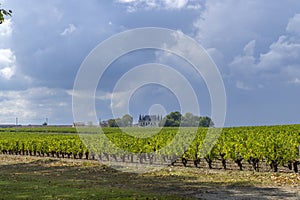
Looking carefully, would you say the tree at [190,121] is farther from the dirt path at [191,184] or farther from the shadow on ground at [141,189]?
the shadow on ground at [141,189]

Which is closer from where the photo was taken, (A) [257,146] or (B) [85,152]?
(A) [257,146]

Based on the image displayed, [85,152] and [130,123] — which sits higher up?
[130,123]

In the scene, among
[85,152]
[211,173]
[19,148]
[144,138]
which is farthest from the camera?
[19,148]

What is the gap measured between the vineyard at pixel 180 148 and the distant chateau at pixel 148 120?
81 centimetres

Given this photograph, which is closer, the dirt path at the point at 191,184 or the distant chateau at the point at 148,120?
the dirt path at the point at 191,184

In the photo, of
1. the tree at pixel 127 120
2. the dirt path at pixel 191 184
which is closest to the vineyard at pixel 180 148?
the dirt path at pixel 191 184

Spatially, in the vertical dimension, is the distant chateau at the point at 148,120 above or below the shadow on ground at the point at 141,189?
above

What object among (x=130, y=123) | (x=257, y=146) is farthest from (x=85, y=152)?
(x=257, y=146)

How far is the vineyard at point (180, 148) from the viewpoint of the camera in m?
17.3

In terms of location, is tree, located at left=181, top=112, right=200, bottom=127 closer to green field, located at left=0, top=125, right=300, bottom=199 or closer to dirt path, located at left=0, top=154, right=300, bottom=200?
green field, located at left=0, top=125, right=300, bottom=199

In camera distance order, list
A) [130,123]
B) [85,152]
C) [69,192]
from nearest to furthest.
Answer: [69,192]
[130,123]
[85,152]

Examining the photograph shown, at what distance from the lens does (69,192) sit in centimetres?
1266

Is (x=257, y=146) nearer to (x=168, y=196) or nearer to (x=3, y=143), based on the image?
(x=168, y=196)

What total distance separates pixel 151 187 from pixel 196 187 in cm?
150
